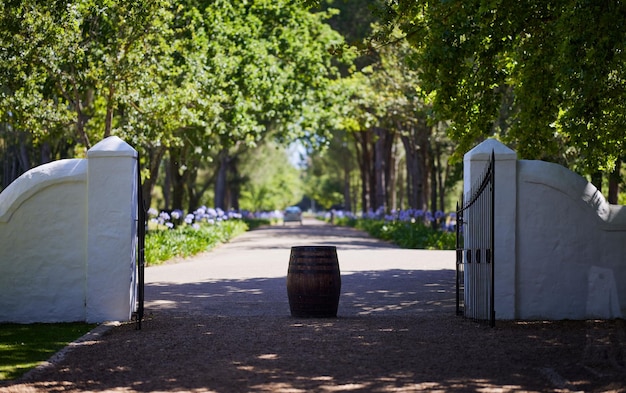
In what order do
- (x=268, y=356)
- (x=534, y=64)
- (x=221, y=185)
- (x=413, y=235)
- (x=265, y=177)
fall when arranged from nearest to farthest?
(x=268, y=356)
(x=534, y=64)
(x=413, y=235)
(x=221, y=185)
(x=265, y=177)

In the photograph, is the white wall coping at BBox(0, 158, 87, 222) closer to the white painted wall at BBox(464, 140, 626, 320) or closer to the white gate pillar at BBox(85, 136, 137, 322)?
the white gate pillar at BBox(85, 136, 137, 322)

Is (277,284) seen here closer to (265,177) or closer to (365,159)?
(365,159)

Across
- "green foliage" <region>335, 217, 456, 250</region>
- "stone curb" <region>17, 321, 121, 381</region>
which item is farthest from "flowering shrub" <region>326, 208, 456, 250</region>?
"stone curb" <region>17, 321, 121, 381</region>

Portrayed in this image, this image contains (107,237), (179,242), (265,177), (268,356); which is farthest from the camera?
(265,177)

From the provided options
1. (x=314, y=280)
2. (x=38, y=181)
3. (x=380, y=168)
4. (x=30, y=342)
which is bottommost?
(x=30, y=342)

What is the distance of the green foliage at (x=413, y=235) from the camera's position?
28031 millimetres

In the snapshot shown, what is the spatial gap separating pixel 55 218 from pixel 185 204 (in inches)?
2037

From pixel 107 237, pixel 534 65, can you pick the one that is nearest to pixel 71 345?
pixel 107 237

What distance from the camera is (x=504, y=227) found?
11.3 metres

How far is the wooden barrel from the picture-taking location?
451 inches

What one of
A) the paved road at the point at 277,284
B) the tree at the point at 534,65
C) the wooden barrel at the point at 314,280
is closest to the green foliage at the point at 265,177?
the paved road at the point at 277,284

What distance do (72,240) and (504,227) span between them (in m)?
5.40

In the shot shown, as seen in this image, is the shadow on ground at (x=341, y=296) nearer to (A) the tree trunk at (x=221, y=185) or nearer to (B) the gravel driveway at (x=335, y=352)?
(B) the gravel driveway at (x=335, y=352)

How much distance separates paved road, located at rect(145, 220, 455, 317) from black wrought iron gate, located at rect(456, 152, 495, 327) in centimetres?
103
